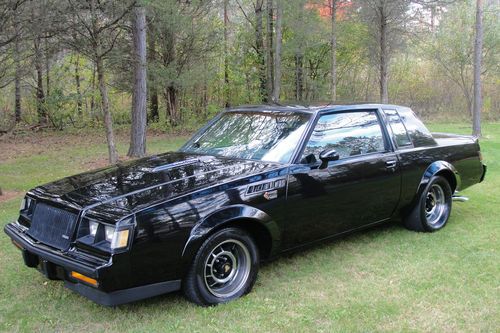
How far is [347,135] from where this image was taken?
5004mm

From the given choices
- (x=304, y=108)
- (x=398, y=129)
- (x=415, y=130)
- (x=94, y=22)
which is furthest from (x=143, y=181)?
(x=94, y=22)

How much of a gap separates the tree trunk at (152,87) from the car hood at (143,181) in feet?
48.1

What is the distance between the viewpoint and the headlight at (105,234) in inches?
130

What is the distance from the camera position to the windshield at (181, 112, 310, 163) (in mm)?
4539

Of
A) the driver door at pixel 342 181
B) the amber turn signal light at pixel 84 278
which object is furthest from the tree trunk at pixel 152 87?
the amber turn signal light at pixel 84 278

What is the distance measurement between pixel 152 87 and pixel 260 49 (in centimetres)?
633

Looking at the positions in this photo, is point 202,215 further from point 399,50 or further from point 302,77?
point 302,77

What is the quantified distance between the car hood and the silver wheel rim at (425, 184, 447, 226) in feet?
8.45

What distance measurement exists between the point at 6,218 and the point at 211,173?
154 inches

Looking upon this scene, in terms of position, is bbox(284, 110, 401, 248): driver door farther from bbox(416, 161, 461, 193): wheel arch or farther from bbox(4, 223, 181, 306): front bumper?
bbox(4, 223, 181, 306): front bumper

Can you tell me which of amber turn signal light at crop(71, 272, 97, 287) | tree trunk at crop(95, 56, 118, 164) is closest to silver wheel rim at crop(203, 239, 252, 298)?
amber turn signal light at crop(71, 272, 97, 287)

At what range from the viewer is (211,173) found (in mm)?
4133

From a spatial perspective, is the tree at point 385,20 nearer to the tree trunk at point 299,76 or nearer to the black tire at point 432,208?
the tree trunk at point 299,76

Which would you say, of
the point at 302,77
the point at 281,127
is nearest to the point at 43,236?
the point at 281,127
